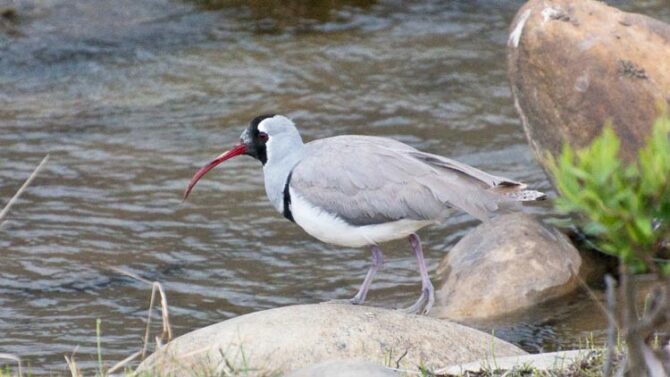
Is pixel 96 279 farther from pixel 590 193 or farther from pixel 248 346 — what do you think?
pixel 590 193

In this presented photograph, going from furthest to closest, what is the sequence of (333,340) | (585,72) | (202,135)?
(202,135) < (585,72) < (333,340)

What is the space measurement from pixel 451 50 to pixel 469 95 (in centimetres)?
118

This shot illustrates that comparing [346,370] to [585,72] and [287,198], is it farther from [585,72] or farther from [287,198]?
[585,72]

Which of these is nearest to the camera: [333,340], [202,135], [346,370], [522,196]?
[346,370]

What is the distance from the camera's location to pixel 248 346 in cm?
549

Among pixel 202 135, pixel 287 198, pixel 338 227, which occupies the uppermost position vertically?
pixel 287 198

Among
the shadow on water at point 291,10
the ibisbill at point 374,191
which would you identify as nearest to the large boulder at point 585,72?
the ibisbill at point 374,191

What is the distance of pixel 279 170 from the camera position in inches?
253

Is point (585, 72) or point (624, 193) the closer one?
point (624, 193)

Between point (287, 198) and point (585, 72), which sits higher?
point (585, 72)

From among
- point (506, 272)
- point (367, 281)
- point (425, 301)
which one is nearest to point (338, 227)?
point (367, 281)

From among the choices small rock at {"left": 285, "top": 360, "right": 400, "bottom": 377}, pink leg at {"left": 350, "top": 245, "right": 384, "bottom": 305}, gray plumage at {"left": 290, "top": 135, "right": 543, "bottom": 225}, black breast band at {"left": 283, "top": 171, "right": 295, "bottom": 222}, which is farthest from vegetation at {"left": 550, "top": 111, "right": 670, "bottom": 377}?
pink leg at {"left": 350, "top": 245, "right": 384, "bottom": 305}

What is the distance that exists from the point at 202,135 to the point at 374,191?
4567 millimetres

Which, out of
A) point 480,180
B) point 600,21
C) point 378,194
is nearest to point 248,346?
point 378,194
